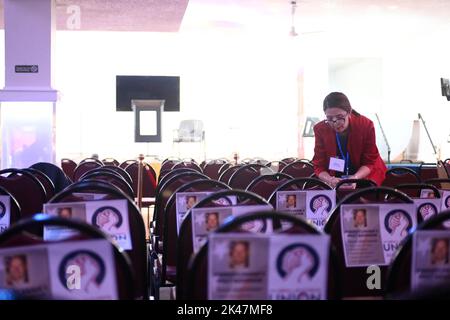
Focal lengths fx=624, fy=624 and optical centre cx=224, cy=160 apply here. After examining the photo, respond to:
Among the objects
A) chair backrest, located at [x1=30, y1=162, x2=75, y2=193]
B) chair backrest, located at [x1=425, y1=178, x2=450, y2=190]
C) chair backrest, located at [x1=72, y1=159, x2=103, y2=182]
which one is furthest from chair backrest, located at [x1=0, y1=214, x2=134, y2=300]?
chair backrest, located at [x1=72, y1=159, x2=103, y2=182]

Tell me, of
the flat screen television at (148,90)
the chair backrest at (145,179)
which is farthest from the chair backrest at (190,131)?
the chair backrest at (145,179)

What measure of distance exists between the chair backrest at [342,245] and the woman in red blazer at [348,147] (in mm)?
1604

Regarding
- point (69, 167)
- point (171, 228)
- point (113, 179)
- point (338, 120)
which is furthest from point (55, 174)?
point (69, 167)

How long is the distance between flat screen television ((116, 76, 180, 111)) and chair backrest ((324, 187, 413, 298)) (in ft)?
41.9

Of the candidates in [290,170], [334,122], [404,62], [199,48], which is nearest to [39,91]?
[290,170]

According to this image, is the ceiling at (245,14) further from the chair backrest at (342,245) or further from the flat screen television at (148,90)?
the chair backrest at (342,245)

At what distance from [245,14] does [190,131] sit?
5.02m

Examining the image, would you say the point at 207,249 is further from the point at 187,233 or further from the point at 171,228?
the point at 171,228

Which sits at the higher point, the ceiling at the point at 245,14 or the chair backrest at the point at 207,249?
the ceiling at the point at 245,14

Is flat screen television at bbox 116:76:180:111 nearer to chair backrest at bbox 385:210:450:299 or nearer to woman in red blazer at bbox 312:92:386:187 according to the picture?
woman in red blazer at bbox 312:92:386:187

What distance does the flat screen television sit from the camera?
15.2m

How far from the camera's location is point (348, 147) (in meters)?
4.39

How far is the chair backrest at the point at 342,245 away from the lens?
241 centimetres
